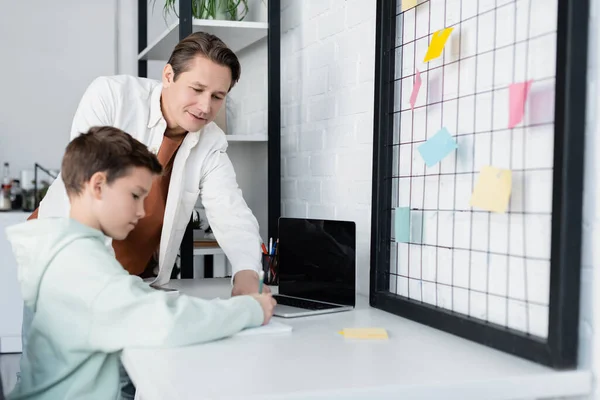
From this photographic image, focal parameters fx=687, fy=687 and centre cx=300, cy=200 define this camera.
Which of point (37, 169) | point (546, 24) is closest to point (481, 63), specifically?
point (546, 24)

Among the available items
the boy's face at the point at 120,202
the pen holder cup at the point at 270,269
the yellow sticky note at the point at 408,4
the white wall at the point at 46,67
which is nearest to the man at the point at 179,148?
the pen holder cup at the point at 270,269

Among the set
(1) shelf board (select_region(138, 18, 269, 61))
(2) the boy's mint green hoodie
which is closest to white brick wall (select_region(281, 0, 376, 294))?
(1) shelf board (select_region(138, 18, 269, 61))

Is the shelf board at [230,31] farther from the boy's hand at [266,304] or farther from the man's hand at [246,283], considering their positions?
the boy's hand at [266,304]

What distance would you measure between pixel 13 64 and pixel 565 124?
341 centimetres

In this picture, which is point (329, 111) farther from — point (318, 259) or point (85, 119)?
point (85, 119)

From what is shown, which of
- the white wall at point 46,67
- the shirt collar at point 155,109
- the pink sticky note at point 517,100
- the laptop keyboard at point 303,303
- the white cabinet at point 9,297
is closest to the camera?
the pink sticky note at point 517,100

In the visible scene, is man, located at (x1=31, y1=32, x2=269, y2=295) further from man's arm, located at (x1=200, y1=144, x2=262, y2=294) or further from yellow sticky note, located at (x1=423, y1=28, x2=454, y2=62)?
yellow sticky note, located at (x1=423, y1=28, x2=454, y2=62)

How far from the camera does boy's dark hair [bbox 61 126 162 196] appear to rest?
4.27ft

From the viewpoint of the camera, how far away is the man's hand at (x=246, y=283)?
1.61 metres

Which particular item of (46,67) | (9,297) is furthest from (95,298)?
(46,67)

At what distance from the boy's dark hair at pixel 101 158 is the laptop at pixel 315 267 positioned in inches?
17.0

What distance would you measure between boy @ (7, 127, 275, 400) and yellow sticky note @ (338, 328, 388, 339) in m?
0.15

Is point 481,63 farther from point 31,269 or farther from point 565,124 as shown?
point 31,269

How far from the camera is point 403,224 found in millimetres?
1433
